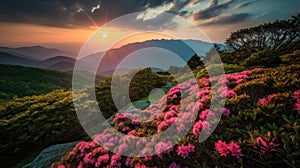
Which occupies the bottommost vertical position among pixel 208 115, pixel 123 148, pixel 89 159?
pixel 89 159

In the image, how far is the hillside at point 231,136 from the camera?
233 cm

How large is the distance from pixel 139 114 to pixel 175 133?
2.35 metres

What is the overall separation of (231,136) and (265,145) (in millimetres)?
670

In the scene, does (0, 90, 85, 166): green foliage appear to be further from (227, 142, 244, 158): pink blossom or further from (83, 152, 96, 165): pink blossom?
(227, 142, 244, 158): pink blossom

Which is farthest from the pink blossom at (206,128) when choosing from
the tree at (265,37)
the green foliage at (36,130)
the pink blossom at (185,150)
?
Result: the tree at (265,37)

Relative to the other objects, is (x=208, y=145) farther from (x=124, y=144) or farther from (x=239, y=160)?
(x=124, y=144)

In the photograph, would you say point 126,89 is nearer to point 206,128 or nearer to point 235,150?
point 206,128

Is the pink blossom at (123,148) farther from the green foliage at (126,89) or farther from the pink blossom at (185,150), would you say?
the green foliage at (126,89)

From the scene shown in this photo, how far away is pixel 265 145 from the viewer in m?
2.22

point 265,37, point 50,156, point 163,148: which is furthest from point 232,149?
point 265,37

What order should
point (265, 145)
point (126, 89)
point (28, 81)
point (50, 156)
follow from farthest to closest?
1. point (28, 81)
2. point (126, 89)
3. point (50, 156)
4. point (265, 145)

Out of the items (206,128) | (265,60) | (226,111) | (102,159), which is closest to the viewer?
(206,128)

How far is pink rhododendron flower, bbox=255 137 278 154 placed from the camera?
2189 millimetres

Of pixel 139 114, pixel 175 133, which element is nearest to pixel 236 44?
pixel 139 114
